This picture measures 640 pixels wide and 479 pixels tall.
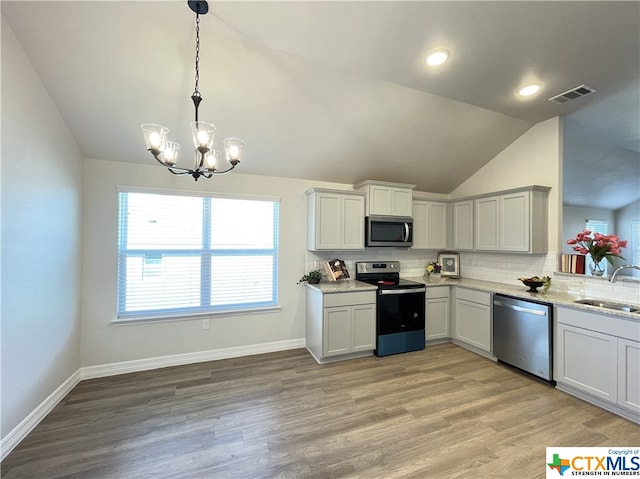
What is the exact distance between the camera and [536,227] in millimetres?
3264

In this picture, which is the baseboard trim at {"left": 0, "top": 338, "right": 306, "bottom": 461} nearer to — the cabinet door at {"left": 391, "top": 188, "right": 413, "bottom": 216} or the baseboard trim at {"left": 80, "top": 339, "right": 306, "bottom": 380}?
the baseboard trim at {"left": 80, "top": 339, "right": 306, "bottom": 380}

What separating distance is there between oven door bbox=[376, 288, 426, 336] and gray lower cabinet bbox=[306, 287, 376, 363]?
0.36ft

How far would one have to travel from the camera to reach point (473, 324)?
3.55 meters

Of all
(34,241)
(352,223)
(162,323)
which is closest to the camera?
(34,241)

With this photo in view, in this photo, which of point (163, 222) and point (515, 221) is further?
point (515, 221)

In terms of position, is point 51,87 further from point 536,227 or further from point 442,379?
point 536,227

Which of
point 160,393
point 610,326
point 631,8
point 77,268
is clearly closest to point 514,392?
point 610,326

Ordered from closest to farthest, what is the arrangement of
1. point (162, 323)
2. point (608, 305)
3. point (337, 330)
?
point (608, 305) → point (162, 323) → point (337, 330)

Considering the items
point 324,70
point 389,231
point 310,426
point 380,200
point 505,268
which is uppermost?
point 324,70

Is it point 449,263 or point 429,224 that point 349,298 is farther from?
point 449,263

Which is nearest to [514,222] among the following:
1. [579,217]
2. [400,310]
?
[400,310]

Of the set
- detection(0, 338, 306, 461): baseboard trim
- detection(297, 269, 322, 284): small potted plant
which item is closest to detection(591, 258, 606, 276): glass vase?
detection(297, 269, 322, 284): small potted plant

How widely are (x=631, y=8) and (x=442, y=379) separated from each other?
3.37 m

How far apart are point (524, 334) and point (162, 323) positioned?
4200 millimetres
